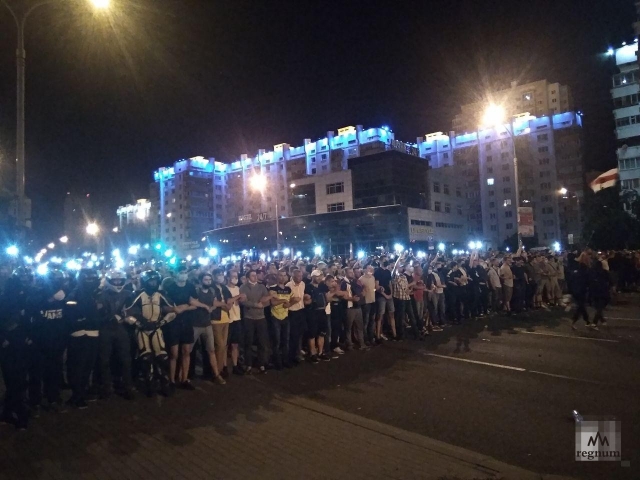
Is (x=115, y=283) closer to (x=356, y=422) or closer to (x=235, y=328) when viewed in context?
(x=235, y=328)

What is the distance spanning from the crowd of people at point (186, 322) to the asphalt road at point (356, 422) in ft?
1.60

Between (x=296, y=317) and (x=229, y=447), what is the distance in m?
4.44

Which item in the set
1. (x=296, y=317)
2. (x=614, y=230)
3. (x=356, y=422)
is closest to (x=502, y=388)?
(x=356, y=422)

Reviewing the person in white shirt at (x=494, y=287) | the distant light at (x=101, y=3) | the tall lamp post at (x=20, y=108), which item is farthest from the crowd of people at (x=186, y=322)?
the distant light at (x=101, y=3)

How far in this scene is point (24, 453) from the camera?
225 inches

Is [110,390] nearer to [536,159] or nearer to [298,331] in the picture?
[298,331]

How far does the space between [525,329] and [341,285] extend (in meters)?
5.70

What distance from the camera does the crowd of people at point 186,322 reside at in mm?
7309

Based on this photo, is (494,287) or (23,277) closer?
(23,277)

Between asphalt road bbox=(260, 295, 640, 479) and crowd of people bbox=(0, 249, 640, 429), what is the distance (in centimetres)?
83

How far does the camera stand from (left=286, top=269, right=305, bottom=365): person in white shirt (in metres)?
10.1

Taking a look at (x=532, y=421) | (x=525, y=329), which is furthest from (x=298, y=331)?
(x=525, y=329)

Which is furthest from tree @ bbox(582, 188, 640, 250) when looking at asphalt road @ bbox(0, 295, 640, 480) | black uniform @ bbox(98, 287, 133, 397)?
black uniform @ bbox(98, 287, 133, 397)

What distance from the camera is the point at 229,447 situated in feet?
18.8
